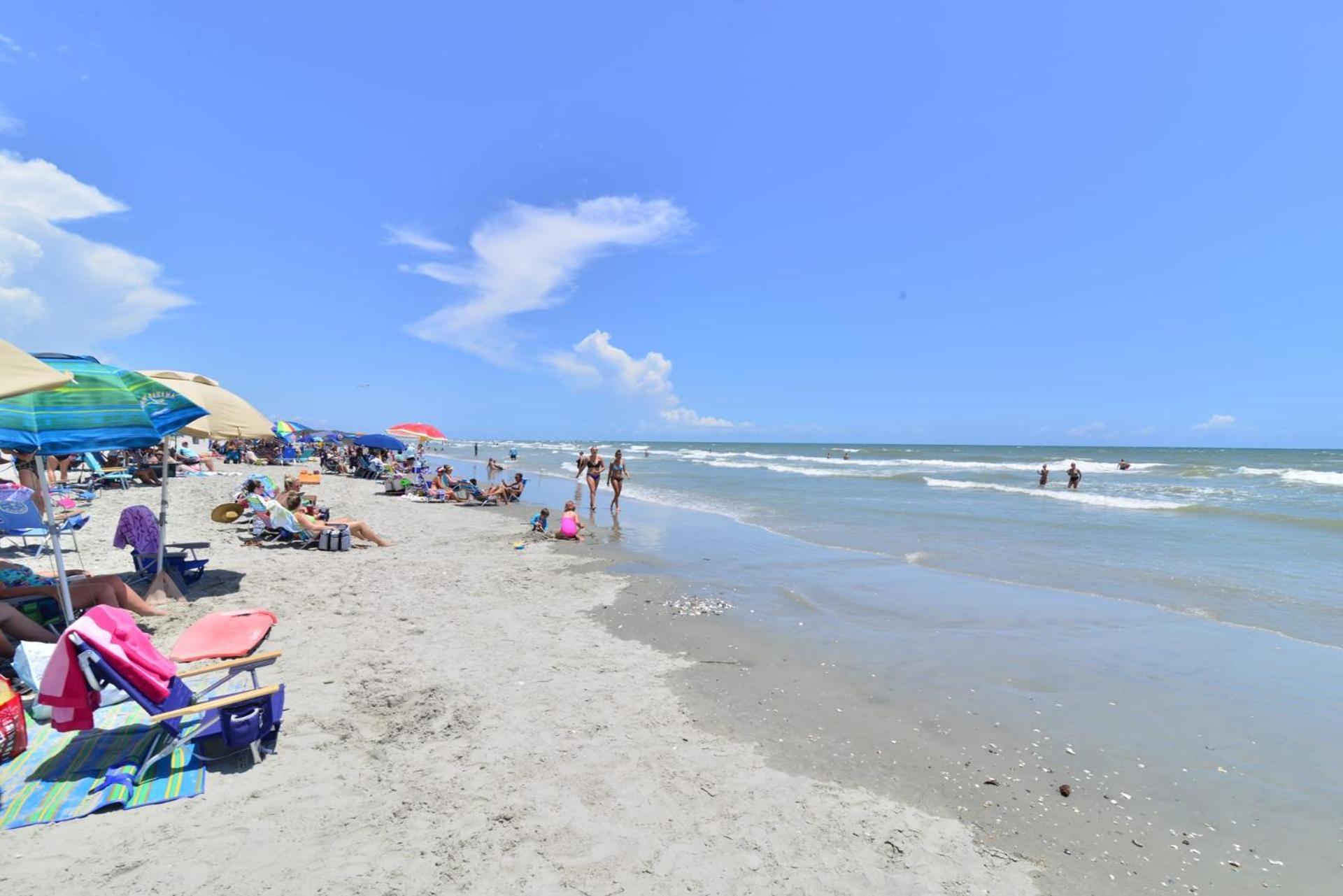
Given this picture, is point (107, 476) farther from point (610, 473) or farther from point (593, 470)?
point (610, 473)

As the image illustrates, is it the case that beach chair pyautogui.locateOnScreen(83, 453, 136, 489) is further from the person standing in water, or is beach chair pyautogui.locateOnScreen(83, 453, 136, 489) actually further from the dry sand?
the dry sand

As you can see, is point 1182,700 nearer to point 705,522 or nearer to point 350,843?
point 350,843

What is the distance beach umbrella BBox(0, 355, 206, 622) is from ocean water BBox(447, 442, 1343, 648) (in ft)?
34.2

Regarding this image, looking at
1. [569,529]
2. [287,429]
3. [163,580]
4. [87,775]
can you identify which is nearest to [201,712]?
[87,775]

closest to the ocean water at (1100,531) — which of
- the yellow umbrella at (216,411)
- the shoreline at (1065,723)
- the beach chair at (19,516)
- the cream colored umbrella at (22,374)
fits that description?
the shoreline at (1065,723)

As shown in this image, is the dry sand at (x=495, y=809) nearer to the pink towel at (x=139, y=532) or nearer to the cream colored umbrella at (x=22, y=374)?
the pink towel at (x=139, y=532)

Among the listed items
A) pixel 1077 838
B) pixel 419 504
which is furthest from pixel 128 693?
pixel 419 504

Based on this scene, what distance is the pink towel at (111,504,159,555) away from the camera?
7328 mm

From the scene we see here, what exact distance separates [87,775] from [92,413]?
2.93 metres

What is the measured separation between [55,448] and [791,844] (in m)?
5.76

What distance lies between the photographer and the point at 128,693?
338 centimetres

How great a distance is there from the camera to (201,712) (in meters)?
3.76

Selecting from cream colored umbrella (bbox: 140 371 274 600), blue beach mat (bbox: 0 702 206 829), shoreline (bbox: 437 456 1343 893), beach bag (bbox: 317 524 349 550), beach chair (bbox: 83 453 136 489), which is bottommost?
shoreline (bbox: 437 456 1343 893)

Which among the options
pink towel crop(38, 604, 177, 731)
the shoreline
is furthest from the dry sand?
pink towel crop(38, 604, 177, 731)
